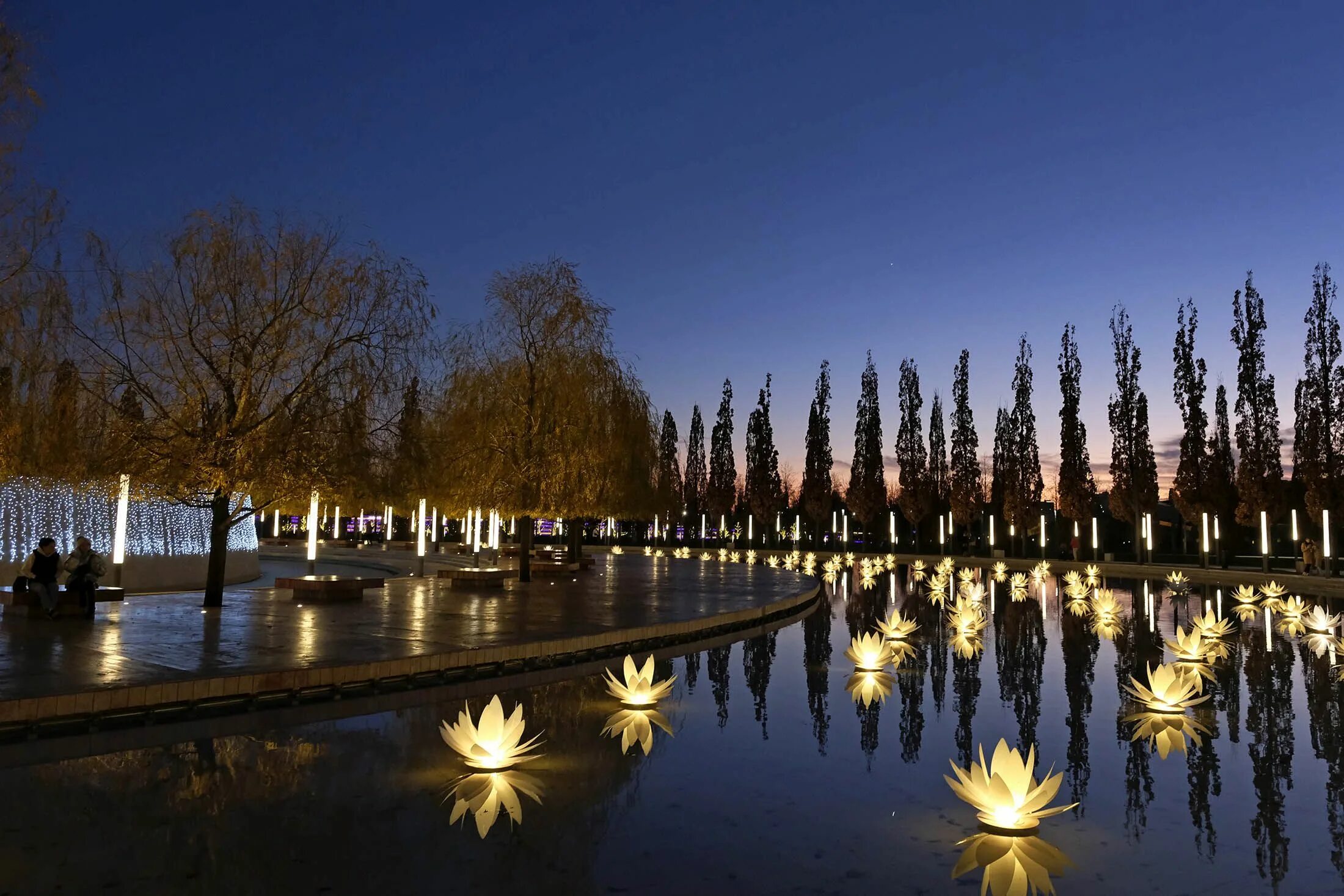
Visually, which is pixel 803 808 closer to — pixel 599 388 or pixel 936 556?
pixel 599 388

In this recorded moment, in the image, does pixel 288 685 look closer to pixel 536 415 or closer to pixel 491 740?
pixel 491 740

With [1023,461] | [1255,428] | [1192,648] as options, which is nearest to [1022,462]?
[1023,461]

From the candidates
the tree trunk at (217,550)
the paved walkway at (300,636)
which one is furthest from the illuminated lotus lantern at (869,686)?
the tree trunk at (217,550)

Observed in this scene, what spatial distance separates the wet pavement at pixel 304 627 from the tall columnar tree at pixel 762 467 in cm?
4033

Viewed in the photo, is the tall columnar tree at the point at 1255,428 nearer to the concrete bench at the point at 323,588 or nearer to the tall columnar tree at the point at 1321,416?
the tall columnar tree at the point at 1321,416

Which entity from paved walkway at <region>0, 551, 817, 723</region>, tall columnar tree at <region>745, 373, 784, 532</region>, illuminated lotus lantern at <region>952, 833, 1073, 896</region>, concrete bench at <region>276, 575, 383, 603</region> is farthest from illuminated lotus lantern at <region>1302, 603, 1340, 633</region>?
tall columnar tree at <region>745, 373, 784, 532</region>

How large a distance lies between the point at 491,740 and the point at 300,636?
21.1 ft

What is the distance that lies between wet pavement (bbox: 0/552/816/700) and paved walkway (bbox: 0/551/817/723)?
0.11ft

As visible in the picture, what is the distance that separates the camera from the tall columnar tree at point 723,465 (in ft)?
237

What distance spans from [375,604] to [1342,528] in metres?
32.3

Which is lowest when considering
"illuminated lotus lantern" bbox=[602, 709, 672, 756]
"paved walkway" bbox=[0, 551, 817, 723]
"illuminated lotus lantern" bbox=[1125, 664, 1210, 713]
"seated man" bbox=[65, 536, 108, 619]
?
"illuminated lotus lantern" bbox=[602, 709, 672, 756]

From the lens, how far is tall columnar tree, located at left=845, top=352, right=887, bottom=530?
196ft

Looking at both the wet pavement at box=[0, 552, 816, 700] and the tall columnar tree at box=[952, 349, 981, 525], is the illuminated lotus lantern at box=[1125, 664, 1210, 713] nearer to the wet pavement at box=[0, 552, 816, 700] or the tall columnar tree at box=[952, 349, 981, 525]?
the wet pavement at box=[0, 552, 816, 700]

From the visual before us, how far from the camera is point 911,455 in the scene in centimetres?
6028
